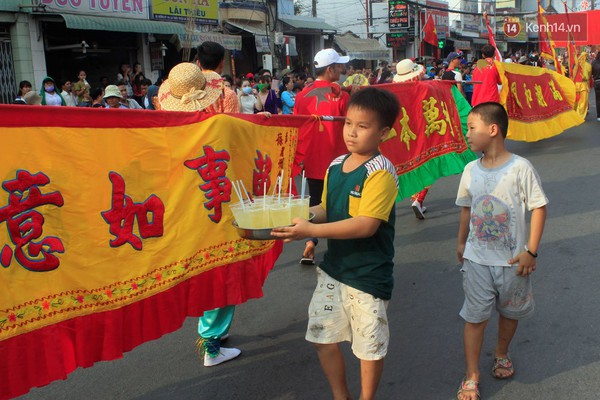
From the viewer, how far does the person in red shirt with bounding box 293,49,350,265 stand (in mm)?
4668

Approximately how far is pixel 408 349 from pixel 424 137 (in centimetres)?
283

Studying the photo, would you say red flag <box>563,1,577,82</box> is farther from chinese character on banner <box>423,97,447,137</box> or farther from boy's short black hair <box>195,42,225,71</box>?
boy's short black hair <box>195,42,225,71</box>

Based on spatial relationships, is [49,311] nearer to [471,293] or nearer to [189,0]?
[471,293]

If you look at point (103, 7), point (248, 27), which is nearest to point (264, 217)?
point (103, 7)

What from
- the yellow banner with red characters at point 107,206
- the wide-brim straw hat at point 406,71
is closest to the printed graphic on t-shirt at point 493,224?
the yellow banner with red characters at point 107,206

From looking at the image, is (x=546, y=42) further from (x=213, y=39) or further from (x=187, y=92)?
(x=187, y=92)

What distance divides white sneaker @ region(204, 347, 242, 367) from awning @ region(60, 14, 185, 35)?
11552 millimetres

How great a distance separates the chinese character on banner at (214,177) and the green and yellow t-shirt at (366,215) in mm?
651

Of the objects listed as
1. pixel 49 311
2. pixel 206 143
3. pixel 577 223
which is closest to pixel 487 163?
pixel 206 143

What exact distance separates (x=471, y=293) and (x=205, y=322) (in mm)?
1460

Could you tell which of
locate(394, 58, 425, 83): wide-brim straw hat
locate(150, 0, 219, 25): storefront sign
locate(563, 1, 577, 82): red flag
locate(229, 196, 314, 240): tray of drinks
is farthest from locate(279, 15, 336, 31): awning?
locate(229, 196, 314, 240): tray of drinks

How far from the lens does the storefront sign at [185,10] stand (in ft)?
52.2

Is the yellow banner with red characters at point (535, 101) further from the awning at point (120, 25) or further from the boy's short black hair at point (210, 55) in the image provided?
the awning at point (120, 25)

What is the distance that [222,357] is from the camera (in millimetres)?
3408
